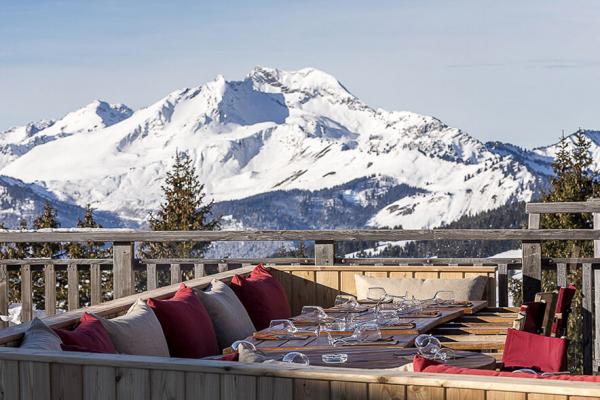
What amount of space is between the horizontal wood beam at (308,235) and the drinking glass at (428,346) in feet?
8.05

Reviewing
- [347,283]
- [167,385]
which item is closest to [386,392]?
[167,385]

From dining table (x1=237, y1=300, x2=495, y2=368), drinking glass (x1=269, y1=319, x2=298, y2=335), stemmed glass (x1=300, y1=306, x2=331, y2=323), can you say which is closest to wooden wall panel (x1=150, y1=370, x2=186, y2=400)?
dining table (x1=237, y1=300, x2=495, y2=368)

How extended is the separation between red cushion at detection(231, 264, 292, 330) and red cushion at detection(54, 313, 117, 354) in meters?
2.15

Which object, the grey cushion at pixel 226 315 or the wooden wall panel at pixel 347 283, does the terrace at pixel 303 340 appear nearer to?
the wooden wall panel at pixel 347 283

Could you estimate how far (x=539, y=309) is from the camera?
19.4ft

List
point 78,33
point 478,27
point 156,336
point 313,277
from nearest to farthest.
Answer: point 156,336
point 313,277
point 478,27
point 78,33

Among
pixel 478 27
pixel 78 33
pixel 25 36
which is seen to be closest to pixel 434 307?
pixel 478 27

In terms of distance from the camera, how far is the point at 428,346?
4578 millimetres

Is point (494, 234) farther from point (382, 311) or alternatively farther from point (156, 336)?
point (156, 336)

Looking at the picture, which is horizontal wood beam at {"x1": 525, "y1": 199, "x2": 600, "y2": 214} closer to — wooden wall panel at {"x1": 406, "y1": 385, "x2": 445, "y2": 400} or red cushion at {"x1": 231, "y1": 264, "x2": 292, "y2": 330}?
red cushion at {"x1": 231, "y1": 264, "x2": 292, "y2": 330}

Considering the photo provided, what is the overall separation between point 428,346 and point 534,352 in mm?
440

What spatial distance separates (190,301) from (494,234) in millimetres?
2258

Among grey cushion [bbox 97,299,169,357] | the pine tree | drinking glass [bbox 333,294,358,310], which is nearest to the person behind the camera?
grey cushion [bbox 97,299,169,357]

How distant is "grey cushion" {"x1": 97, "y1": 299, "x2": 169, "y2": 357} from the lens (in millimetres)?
4883
